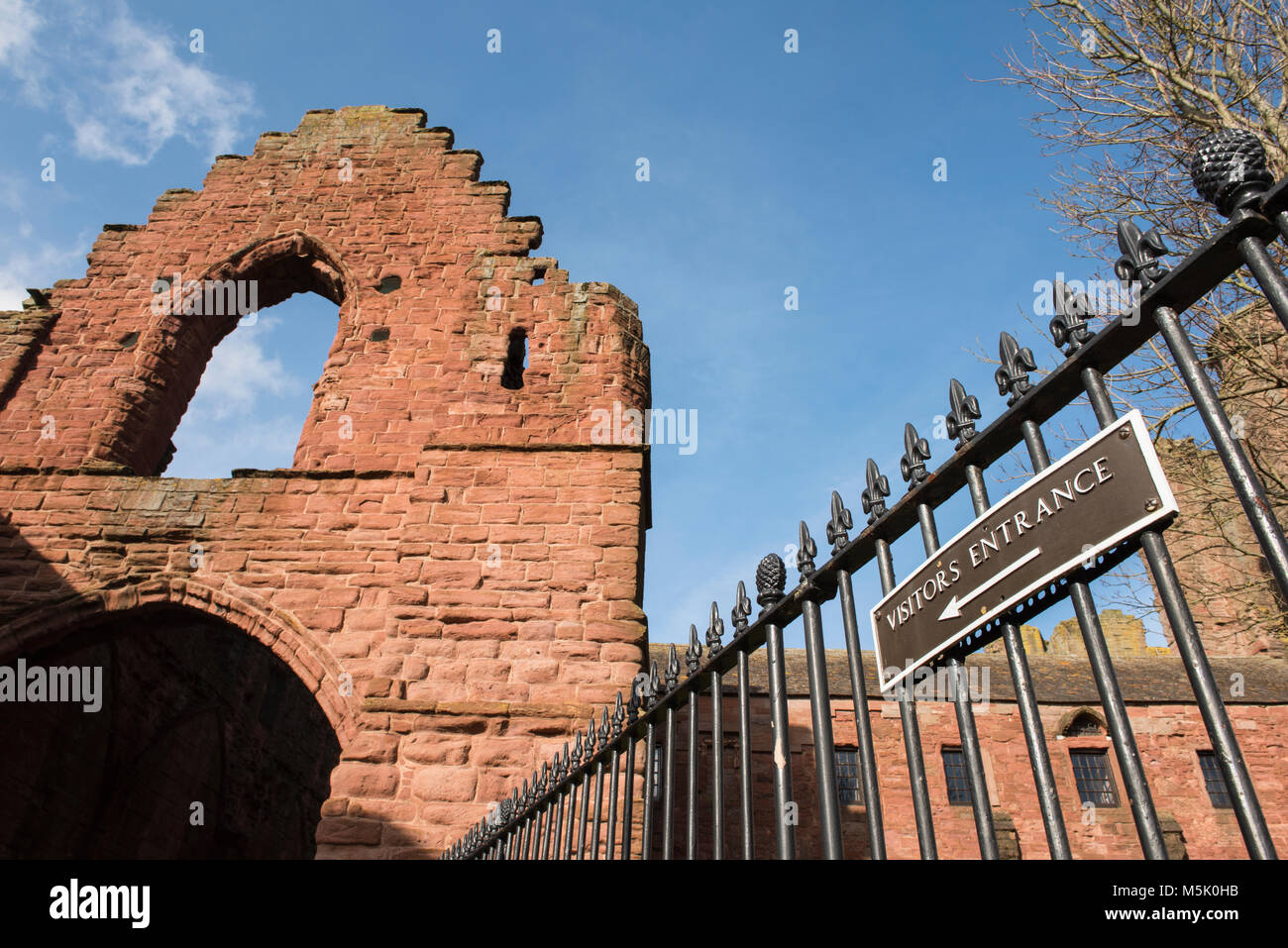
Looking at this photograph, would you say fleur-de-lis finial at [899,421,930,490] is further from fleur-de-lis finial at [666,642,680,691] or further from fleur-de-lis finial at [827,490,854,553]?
fleur-de-lis finial at [666,642,680,691]

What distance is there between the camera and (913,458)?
1992 millimetres

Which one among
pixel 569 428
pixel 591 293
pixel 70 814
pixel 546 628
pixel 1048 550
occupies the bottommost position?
pixel 1048 550

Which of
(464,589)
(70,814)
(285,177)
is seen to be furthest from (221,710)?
(285,177)

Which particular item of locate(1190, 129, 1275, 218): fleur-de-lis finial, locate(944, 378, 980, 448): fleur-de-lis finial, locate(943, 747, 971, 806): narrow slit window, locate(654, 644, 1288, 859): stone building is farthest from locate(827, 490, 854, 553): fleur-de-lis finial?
locate(943, 747, 971, 806): narrow slit window

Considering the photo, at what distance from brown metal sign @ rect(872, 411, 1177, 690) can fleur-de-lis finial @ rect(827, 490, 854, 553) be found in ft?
0.70

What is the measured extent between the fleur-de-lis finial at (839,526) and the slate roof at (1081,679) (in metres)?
14.8

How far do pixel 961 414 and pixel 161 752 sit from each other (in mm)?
11250

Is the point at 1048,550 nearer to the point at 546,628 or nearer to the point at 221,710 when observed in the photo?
the point at 546,628

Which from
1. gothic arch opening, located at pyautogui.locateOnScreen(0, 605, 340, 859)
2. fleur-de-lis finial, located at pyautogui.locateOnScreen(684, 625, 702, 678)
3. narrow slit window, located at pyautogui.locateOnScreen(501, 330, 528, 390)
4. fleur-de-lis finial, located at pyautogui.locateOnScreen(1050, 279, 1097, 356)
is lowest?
fleur-de-lis finial, located at pyautogui.locateOnScreen(684, 625, 702, 678)

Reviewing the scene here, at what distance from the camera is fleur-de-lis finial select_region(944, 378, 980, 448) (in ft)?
6.15

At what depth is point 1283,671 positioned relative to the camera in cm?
2141

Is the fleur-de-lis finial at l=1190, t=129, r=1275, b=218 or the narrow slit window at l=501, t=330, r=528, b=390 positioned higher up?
the narrow slit window at l=501, t=330, r=528, b=390
